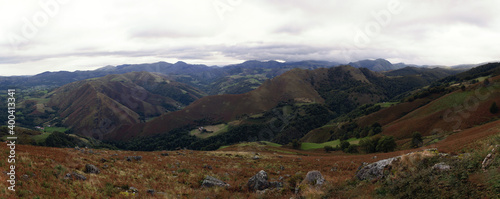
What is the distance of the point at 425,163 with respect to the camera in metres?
17.6

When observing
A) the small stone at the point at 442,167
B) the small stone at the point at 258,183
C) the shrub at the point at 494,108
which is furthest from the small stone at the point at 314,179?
the shrub at the point at 494,108

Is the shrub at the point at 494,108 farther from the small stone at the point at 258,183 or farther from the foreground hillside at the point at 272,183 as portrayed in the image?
the small stone at the point at 258,183

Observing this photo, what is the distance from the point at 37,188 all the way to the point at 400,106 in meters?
186

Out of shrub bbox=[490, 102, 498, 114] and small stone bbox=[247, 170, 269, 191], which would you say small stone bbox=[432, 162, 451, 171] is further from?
shrub bbox=[490, 102, 498, 114]

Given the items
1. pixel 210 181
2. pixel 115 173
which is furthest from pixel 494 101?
pixel 115 173

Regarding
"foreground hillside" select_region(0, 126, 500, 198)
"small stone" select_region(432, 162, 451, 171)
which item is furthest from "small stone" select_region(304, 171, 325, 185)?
"small stone" select_region(432, 162, 451, 171)

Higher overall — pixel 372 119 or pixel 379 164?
pixel 379 164

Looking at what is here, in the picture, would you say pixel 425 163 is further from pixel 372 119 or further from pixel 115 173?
pixel 372 119

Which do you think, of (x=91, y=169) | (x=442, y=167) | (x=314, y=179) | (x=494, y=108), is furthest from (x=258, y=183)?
(x=494, y=108)

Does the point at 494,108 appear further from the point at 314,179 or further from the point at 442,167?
the point at 314,179

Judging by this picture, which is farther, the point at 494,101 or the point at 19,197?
the point at 494,101

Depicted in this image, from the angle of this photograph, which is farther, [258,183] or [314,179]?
[258,183]

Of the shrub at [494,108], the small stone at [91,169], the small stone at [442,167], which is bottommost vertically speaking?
the small stone at [91,169]

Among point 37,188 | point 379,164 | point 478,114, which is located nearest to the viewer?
point 37,188
